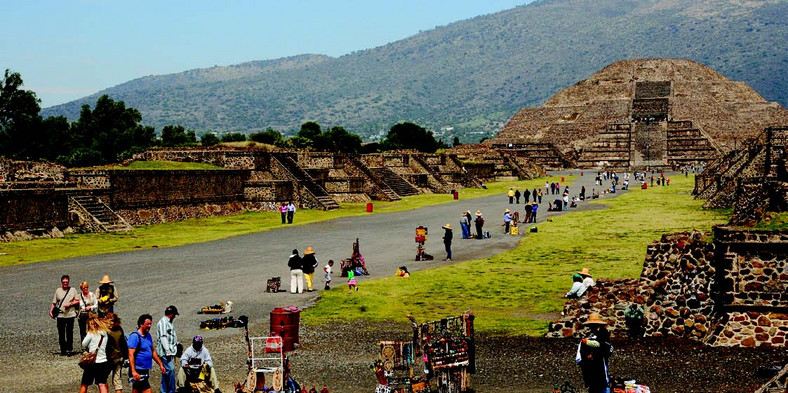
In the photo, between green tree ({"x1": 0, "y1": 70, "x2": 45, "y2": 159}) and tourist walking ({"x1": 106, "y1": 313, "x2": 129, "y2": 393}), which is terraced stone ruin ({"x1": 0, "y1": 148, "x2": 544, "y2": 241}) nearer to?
tourist walking ({"x1": 106, "y1": 313, "x2": 129, "y2": 393})

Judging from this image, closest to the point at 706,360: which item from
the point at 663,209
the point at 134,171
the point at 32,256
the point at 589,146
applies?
the point at 32,256

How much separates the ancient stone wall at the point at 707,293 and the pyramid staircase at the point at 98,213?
96.5 feet

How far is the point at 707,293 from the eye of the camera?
19.1m

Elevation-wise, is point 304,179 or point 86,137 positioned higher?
point 86,137

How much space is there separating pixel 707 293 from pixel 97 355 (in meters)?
12.7

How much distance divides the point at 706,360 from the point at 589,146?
5328 inches

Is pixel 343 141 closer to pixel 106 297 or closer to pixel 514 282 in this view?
pixel 514 282

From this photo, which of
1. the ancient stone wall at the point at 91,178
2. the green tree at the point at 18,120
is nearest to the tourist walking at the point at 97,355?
the ancient stone wall at the point at 91,178

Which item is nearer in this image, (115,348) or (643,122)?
(115,348)

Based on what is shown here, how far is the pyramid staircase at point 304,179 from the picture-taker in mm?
59562

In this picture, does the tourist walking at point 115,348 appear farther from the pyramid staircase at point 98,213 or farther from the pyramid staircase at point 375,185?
the pyramid staircase at point 375,185

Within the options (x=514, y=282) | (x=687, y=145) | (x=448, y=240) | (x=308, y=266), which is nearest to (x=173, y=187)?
(x=448, y=240)

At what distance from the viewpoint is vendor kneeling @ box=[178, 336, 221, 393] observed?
14.0 meters

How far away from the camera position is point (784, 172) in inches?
1970
